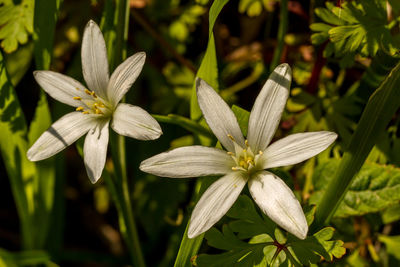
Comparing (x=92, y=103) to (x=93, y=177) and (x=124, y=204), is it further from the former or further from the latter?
(x=124, y=204)

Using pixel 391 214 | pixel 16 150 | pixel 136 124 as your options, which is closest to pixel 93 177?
pixel 136 124

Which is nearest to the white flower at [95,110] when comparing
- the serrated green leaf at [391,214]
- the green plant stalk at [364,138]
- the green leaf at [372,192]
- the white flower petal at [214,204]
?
the white flower petal at [214,204]

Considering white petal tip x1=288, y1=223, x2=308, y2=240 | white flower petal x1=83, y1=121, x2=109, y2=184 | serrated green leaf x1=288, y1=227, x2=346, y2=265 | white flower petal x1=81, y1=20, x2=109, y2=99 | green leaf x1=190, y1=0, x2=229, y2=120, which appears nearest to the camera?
white petal tip x1=288, y1=223, x2=308, y2=240

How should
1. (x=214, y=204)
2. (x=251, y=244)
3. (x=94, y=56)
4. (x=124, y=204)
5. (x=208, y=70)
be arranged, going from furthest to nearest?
1. (x=124, y=204)
2. (x=208, y=70)
3. (x=94, y=56)
4. (x=251, y=244)
5. (x=214, y=204)

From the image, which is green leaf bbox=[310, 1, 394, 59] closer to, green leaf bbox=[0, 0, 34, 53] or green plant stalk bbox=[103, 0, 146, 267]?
green plant stalk bbox=[103, 0, 146, 267]

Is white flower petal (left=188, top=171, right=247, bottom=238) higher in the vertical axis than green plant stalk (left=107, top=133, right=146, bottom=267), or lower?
higher

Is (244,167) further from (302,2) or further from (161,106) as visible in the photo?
(302,2)

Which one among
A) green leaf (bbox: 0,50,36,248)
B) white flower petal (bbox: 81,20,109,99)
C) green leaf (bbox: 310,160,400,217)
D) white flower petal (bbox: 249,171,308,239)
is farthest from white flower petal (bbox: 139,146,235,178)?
green leaf (bbox: 0,50,36,248)

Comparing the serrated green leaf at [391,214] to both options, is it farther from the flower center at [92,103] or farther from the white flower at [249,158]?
the flower center at [92,103]

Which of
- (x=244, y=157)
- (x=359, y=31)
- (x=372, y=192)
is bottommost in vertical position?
(x=372, y=192)
